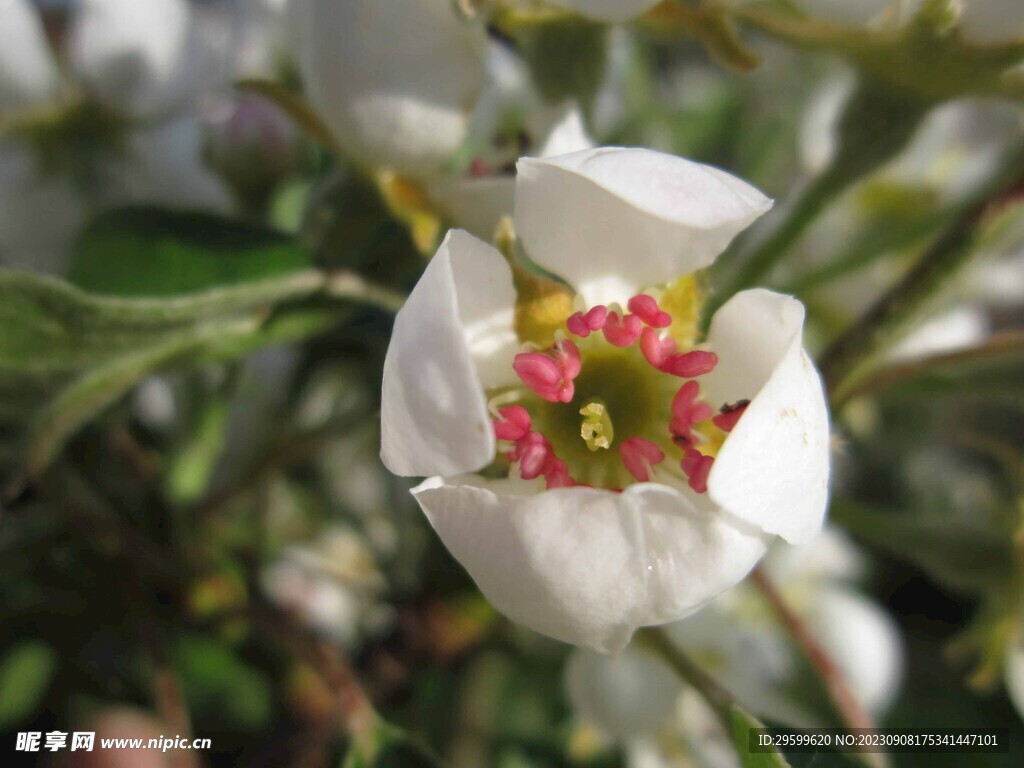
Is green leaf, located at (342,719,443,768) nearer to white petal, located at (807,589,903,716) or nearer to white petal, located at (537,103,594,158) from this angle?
white petal, located at (537,103,594,158)

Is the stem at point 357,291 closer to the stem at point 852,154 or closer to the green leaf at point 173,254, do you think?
the green leaf at point 173,254

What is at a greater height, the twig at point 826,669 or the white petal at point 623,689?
the twig at point 826,669

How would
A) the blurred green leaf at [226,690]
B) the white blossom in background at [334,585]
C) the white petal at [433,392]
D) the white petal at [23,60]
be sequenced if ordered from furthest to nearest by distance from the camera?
1. the white blossom in background at [334,585]
2. the blurred green leaf at [226,690]
3. the white petal at [23,60]
4. the white petal at [433,392]

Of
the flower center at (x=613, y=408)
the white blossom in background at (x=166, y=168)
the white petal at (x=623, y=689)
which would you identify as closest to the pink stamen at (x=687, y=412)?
the flower center at (x=613, y=408)

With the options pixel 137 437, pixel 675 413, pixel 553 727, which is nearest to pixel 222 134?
pixel 137 437

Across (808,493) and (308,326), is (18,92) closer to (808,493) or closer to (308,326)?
(308,326)

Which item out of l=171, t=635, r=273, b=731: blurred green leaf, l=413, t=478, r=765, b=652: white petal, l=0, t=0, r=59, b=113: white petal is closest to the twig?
l=413, t=478, r=765, b=652: white petal

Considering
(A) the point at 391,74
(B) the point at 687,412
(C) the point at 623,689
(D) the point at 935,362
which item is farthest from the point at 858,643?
(A) the point at 391,74
